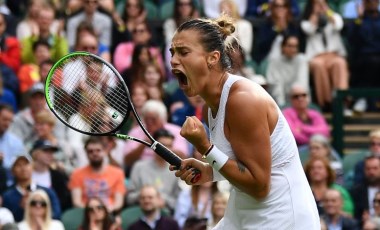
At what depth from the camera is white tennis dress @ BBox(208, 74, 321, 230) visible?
529 centimetres

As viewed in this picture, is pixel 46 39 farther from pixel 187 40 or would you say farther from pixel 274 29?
pixel 187 40

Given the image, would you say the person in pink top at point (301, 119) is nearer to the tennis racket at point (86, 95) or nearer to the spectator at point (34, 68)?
the spectator at point (34, 68)

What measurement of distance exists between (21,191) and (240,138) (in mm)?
4371

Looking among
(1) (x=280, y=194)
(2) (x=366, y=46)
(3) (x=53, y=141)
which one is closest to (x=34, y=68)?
(3) (x=53, y=141)

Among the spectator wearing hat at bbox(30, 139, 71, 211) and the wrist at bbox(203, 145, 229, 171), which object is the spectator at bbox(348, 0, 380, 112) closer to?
the spectator wearing hat at bbox(30, 139, 71, 211)

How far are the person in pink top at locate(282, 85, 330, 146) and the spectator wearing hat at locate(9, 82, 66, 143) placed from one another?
2.18 metres

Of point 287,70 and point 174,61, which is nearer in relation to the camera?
point 174,61

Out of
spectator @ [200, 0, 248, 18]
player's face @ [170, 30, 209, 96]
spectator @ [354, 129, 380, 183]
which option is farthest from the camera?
spectator @ [200, 0, 248, 18]

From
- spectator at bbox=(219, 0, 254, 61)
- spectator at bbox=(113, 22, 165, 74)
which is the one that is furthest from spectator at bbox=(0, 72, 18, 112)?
spectator at bbox=(219, 0, 254, 61)

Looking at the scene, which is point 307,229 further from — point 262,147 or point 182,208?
point 182,208

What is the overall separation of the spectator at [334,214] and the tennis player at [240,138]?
12.3 ft

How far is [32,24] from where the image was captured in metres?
11.7

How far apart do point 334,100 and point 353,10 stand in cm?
199

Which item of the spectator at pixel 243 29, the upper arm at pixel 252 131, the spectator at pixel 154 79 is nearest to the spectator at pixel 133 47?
the spectator at pixel 154 79
